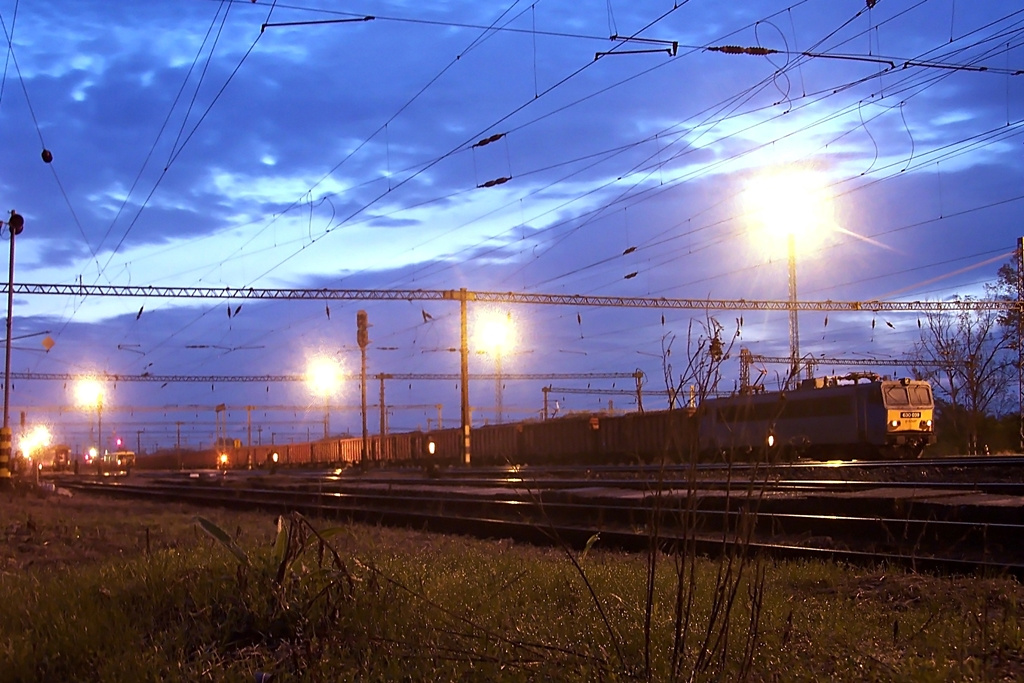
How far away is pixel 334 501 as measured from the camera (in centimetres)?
2491

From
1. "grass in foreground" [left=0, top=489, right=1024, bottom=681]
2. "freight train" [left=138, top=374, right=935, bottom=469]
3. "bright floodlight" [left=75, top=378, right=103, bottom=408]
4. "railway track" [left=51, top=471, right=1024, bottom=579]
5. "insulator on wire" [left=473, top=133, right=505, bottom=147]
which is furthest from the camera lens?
"bright floodlight" [left=75, top=378, right=103, bottom=408]

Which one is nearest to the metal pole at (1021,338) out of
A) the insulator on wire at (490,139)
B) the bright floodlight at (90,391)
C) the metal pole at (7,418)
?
the metal pole at (7,418)

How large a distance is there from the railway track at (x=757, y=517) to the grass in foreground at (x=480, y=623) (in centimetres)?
53

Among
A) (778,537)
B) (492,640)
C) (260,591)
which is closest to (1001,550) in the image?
(778,537)

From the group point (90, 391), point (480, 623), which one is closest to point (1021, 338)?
point (480, 623)

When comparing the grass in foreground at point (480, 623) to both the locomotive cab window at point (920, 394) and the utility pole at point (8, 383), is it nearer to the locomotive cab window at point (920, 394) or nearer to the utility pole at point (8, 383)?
the utility pole at point (8, 383)

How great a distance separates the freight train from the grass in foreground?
120 centimetres

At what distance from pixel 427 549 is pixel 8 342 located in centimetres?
2202

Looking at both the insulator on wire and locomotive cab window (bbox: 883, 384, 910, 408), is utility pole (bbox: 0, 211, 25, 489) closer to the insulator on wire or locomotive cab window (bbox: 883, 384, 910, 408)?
the insulator on wire

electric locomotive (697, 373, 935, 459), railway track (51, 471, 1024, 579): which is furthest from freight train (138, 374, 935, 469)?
railway track (51, 471, 1024, 579)

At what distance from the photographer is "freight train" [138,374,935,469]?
1194cm

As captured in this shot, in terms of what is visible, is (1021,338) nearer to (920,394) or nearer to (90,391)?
(920,394)

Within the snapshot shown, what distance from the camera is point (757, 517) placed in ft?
24.7

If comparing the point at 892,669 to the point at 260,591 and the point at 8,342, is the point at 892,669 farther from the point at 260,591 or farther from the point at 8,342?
the point at 8,342
